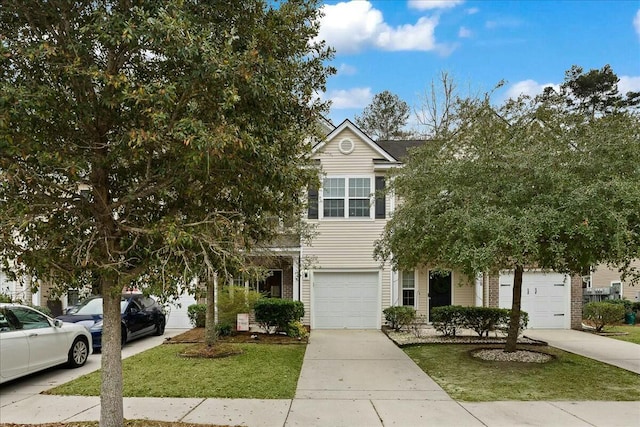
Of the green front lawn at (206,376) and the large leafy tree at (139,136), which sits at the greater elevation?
the large leafy tree at (139,136)

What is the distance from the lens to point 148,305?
1540 centimetres

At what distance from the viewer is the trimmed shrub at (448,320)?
48.7 feet

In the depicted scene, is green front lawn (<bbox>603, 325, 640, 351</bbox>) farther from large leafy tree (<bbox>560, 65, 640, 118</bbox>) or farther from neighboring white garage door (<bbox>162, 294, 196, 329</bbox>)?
large leafy tree (<bbox>560, 65, 640, 118</bbox>)

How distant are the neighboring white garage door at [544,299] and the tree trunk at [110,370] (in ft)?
48.6

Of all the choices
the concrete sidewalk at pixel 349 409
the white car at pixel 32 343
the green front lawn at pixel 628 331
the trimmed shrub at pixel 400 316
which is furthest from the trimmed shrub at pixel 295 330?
the green front lawn at pixel 628 331

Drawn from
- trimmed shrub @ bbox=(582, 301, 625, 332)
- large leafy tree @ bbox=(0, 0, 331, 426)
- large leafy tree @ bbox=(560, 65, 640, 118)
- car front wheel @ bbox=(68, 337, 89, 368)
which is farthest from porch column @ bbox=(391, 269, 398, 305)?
large leafy tree @ bbox=(560, 65, 640, 118)

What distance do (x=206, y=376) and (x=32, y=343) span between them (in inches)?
125

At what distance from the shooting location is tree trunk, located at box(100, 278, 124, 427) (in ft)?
18.2

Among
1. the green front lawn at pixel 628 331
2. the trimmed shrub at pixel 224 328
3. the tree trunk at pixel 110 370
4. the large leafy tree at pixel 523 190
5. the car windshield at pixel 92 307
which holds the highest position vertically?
the large leafy tree at pixel 523 190

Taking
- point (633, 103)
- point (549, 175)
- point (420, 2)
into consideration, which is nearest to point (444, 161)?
point (549, 175)

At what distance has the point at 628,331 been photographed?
57.7 ft

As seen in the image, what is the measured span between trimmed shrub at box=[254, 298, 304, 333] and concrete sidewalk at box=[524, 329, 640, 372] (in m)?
7.64

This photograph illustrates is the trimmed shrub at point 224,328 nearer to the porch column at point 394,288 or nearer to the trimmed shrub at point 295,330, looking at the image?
the trimmed shrub at point 295,330

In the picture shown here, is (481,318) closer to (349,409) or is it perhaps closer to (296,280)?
(296,280)
